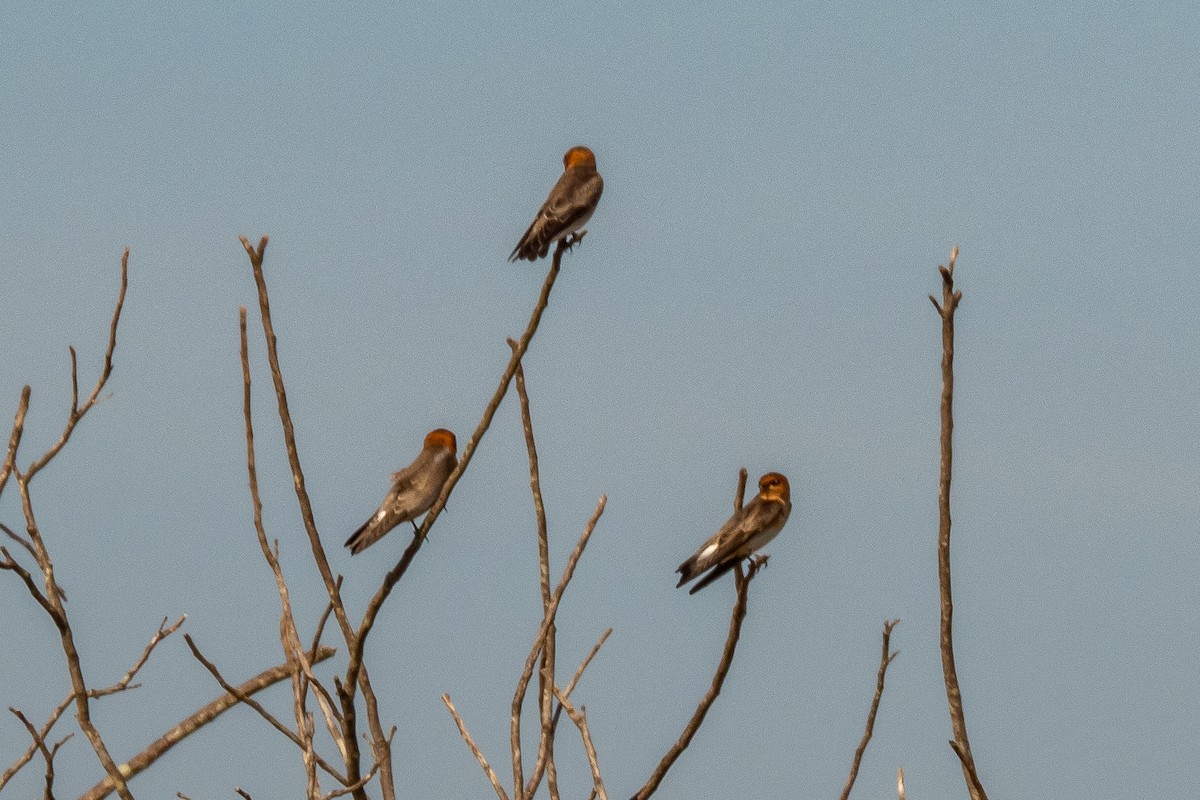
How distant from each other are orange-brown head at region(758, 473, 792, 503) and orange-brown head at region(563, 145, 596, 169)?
5.25 m

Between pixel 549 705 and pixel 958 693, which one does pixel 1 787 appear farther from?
pixel 958 693

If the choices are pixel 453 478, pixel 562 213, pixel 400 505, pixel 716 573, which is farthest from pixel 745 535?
pixel 453 478

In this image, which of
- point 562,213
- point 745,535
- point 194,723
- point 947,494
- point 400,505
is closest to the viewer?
point 947,494

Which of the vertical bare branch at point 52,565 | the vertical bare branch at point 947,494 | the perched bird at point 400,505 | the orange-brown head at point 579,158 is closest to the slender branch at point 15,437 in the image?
the vertical bare branch at point 52,565

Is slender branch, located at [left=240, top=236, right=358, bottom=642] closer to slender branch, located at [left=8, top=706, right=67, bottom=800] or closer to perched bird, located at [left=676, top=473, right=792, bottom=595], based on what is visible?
slender branch, located at [left=8, top=706, right=67, bottom=800]

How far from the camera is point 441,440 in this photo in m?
14.6

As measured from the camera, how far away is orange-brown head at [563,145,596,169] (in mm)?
17469

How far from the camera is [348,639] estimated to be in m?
6.36

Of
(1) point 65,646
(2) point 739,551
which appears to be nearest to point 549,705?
(1) point 65,646

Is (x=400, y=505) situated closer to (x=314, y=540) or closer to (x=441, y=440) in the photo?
(x=441, y=440)

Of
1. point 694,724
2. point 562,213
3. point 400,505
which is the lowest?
point 694,724

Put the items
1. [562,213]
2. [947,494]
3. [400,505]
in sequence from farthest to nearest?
1. [562,213]
2. [400,505]
3. [947,494]

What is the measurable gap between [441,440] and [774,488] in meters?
3.00

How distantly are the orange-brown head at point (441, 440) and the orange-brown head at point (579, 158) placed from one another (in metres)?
3.76
